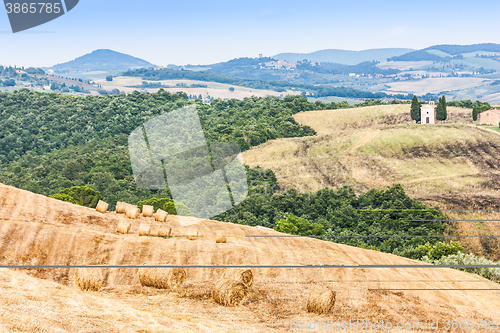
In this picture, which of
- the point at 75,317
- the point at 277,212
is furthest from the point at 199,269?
the point at 277,212

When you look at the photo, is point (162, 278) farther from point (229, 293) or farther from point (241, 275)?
point (241, 275)

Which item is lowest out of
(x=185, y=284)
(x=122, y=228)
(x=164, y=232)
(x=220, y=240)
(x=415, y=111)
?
(x=415, y=111)

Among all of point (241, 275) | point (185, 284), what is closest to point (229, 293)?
point (241, 275)

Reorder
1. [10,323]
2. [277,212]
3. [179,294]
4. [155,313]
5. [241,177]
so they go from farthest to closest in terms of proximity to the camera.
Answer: [241,177] < [277,212] < [179,294] < [155,313] < [10,323]

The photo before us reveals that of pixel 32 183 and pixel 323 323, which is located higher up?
pixel 323 323

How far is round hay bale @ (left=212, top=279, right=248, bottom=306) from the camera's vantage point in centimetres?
1348

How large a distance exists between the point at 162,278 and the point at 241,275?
2.66 metres

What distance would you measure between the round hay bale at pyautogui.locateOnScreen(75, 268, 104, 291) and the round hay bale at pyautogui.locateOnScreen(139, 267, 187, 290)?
4.43 ft

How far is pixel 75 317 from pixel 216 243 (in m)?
8.82

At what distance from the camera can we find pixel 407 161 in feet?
266

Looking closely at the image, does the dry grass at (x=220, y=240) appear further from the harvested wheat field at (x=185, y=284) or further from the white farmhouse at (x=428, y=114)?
the white farmhouse at (x=428, y=114)

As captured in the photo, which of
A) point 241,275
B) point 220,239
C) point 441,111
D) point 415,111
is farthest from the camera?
point 415,111

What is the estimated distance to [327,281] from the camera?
15859mm

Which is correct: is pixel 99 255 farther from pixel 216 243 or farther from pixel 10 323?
pixel 10 323
